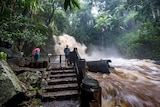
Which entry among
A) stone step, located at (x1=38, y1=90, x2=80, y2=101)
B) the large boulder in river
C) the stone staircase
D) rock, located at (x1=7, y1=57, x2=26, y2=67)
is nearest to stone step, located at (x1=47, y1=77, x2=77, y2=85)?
the stone staircase

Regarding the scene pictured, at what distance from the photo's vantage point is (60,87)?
5676 millimetres

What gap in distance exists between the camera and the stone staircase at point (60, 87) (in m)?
5.09

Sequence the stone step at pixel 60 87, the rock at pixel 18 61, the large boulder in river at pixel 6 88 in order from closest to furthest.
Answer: the large boulder in river at pixel 6 88, the stone step at pixel 60 87, the rock at pixel 18 61

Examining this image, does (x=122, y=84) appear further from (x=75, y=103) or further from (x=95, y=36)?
(x=95, y=36)

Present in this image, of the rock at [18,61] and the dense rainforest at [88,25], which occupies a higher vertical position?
the dense rainforest at [88,25]

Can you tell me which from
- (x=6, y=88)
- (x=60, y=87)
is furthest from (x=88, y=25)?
(x=6, y=88)

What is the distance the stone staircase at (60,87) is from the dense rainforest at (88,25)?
2750 millimetres

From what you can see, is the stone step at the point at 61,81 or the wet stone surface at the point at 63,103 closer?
the wet stone surface at the point at 63,103

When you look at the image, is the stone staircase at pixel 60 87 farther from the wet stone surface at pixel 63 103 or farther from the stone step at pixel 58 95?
the wet stone surface at pixel 63 103

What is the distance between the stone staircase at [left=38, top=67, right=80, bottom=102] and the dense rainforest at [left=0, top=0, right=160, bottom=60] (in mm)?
2750

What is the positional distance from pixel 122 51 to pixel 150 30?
23.3 feet

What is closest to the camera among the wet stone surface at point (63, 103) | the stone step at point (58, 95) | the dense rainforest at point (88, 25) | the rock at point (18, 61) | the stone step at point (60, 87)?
the wet stone surface at point (63, 103)

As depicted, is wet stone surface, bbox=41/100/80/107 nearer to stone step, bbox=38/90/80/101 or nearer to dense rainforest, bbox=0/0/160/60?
stone step, bbox=38/90/80/101

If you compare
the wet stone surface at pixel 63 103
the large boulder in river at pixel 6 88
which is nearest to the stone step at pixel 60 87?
the wet stone surface at pixel 63 103
